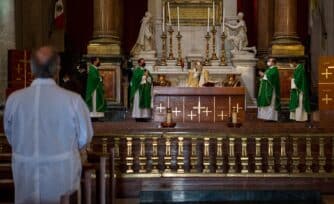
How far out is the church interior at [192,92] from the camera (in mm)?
8672

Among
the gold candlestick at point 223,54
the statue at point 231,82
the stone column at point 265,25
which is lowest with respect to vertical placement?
the statue at point 231,82

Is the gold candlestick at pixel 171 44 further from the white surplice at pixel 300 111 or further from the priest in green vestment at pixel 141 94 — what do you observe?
the white surplice at pixel 300 111

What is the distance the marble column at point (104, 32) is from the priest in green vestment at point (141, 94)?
1.18m

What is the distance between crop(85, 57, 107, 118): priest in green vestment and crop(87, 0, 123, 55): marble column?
0.99 m

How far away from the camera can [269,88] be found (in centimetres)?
1454

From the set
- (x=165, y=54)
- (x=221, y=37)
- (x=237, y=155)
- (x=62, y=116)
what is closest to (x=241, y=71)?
(x=221, y=37)

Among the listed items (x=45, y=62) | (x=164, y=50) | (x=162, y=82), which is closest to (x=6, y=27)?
(x=162, y=82)

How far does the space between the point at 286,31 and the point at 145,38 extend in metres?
3.72

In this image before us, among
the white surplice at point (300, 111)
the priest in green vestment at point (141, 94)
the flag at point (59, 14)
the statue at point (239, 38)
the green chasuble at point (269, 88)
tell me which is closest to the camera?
the white surplice at point (300, 111)

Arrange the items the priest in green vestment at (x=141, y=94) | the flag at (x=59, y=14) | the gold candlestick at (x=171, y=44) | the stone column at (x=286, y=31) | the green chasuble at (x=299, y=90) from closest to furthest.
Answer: the green chasuble at (x=299, y=90) < the priest in green vestment at (x=141, y=94) < the stone column at (x=286, y=31) < the gold candlestick at (x=171, y=44) < the flag at (x=59, y=14)

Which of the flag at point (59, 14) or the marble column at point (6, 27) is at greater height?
the flag at point (59, 14)

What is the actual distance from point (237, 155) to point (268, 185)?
609mm

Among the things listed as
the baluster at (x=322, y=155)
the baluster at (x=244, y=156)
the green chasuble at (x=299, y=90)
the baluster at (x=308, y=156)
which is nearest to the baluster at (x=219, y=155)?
the baluster at (x=244, y=156)

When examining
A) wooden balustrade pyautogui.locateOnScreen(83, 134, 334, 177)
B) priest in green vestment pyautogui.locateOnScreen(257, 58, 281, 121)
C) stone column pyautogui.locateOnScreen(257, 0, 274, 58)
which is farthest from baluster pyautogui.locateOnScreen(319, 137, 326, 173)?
stone column pyautogui.locateOnScreen(257, 0, 274, 58)
